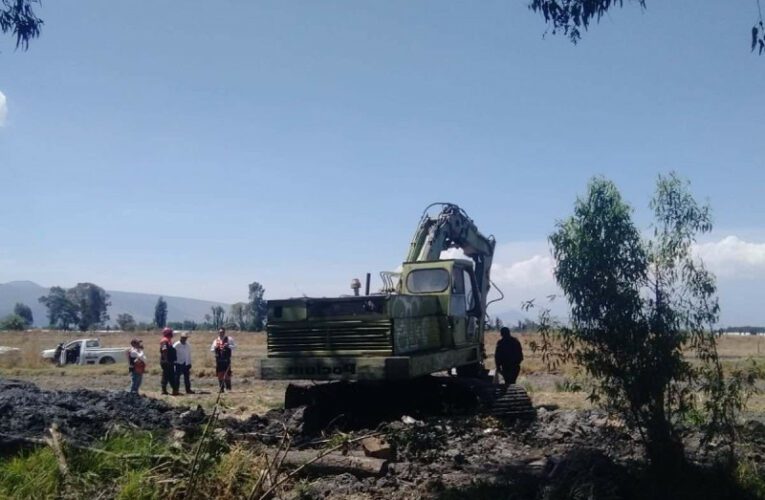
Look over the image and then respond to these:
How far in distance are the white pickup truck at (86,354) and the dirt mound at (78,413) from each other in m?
20.2

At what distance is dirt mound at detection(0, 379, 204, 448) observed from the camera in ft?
34.2

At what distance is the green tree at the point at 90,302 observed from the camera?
128712 millimetres

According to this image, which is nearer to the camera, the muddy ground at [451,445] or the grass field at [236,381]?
the muddy ground at [451,445]

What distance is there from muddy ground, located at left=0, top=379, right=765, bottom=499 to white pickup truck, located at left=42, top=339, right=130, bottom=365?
21514 mm

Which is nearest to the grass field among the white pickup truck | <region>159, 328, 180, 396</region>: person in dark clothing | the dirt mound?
<region>159, 328, 180, 396</region>: person in dark clothing

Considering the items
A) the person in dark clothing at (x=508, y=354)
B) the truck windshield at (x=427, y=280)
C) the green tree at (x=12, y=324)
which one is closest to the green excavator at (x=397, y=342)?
the truck windshield at (x=427, y=280)

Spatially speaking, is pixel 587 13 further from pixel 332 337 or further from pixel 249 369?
pixel 249 369

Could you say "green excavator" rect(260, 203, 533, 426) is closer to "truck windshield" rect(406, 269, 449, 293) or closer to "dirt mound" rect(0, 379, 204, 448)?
"truck windshield" rect(406, 269, 449, 293)

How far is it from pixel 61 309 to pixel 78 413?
129 m

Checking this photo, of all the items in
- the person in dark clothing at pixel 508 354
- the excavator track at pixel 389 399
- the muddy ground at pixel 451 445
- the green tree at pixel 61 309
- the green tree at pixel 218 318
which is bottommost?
the muddy ground at pixel 451 445

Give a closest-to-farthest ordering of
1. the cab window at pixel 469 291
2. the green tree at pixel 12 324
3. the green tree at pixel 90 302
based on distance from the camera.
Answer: the cab window at pixel 469 291 < the green tree at pixel 12 324 < the green tree at pixel 90 302

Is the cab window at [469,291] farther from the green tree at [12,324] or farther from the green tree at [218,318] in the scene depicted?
the green tree at [12,324]

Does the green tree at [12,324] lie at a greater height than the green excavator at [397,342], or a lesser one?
greater

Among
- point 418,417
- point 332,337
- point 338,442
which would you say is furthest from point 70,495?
point 418,417
